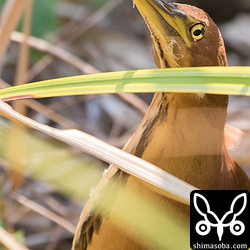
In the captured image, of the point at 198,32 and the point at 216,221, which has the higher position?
the point at 198,32

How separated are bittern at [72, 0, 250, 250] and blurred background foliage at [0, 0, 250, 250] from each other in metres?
0.29

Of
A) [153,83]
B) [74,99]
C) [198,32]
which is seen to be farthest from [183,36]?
[74,99]

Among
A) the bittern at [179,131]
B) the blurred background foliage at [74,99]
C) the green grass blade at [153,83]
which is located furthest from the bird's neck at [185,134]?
the blurred background foliage at [74,99]

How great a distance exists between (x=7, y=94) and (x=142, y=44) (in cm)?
119

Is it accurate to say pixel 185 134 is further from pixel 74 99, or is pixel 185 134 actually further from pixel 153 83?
pixel 74 99

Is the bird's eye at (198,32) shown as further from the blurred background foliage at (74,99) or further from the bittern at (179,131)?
the blurred background foliage at (74,99)

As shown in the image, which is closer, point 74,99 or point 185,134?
point 185,134

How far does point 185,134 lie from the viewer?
2.89 ft

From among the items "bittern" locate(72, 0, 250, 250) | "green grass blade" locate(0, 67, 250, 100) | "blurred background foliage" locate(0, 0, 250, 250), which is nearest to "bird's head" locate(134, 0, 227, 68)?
"bittern" locate(72, 0, 250, 250)

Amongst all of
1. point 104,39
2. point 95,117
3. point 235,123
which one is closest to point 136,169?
point 235,123

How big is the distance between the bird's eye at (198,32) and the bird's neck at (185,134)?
0.07 metres

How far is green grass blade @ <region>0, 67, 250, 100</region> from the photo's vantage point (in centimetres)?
69

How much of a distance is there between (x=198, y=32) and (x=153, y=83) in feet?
0.55

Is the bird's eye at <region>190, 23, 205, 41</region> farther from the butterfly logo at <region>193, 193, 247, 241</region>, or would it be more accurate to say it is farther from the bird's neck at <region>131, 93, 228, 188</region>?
the butterfly logo at <region>193, 193, 247, 241</region>
